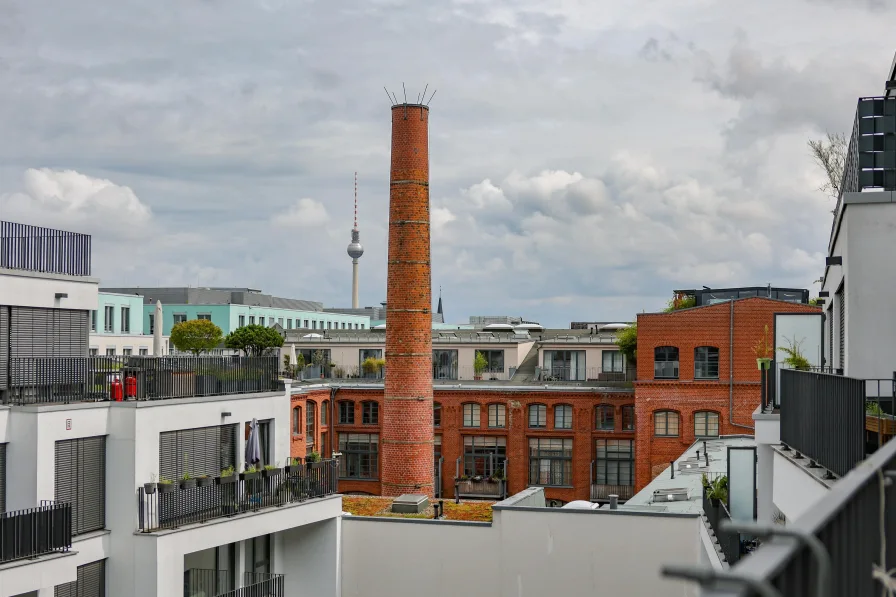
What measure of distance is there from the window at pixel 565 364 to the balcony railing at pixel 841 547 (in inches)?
2189

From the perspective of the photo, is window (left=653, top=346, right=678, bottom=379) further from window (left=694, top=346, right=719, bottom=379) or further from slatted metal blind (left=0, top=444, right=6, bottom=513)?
slatted metal blind (left=0, top=444, right=6, bottom=513)

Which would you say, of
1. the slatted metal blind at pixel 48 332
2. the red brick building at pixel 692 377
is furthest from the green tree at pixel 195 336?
the slatted metal blind at pixel 48 332

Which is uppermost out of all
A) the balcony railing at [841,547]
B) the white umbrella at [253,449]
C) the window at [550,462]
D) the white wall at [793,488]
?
the balcony railing at [841,547]

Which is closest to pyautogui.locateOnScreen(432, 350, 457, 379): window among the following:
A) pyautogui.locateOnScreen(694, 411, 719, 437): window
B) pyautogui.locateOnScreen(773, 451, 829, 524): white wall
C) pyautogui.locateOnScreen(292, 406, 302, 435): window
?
pyautogui.locateOnScreen(292, 406, 302, 435): window

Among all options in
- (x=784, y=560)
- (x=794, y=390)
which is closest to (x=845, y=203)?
(x=794, y=390)

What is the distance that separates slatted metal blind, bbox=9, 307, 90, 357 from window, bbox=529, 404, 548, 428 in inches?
1430

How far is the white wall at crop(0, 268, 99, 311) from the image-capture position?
19.8 m

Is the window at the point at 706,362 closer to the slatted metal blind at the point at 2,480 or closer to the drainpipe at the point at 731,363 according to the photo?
the drainpipe at the point at 731,363

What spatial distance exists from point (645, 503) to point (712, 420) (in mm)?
27297

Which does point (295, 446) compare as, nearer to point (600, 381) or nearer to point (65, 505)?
point (600, 381)

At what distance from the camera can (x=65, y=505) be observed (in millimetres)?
18484

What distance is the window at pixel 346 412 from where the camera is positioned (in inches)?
2296

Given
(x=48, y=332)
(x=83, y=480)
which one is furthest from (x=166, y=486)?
(x=48, y=332)

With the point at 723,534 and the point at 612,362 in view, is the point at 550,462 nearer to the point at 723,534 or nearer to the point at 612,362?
the point at 612,362
